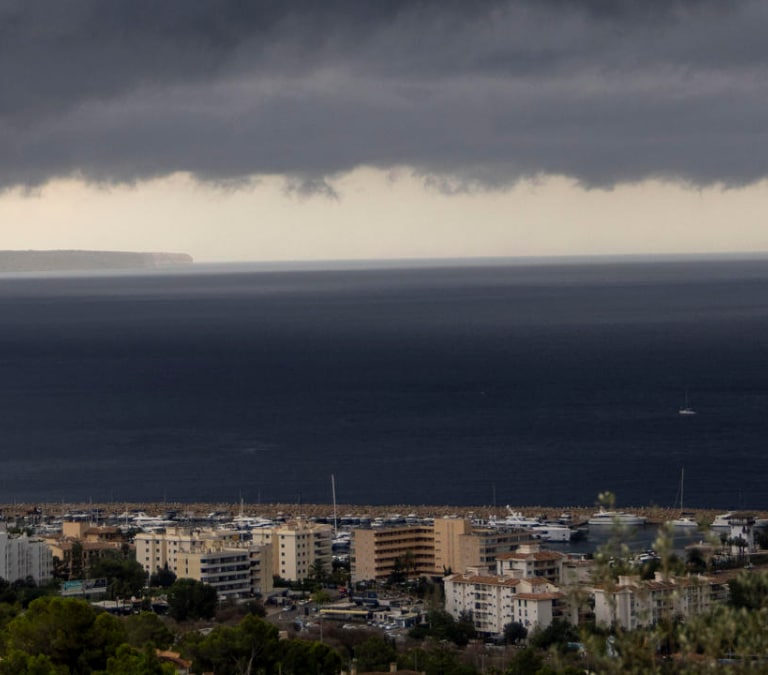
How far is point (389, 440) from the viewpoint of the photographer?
52219 mm

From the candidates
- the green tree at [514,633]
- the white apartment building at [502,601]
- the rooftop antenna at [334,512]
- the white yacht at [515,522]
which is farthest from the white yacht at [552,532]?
the green tree at [514,633]

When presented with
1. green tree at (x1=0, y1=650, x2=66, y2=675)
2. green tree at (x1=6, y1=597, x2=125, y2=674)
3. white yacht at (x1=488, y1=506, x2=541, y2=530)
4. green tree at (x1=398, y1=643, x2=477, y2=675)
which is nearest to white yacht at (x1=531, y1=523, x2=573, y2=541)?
white yacht at (x1=488, y1=506, x2=541, y2=530)

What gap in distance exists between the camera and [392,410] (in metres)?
60.7

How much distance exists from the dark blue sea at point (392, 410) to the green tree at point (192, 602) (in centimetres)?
1530

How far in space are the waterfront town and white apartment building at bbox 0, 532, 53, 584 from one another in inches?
1.3

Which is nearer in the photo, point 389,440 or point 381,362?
point 389,440

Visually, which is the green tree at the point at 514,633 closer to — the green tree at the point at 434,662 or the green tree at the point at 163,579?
the green tree at the point at 434,662

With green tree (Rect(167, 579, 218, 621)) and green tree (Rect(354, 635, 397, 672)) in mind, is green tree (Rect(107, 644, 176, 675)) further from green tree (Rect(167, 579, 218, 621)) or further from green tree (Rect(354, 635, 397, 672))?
green tree (Rect(167, 579, 218, 621))

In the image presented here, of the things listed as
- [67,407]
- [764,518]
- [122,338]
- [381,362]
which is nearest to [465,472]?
[764,518]

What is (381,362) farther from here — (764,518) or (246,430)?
(764,518)

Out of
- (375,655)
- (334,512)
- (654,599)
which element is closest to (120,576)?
(375,655)

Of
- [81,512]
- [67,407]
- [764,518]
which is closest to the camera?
[764,518]

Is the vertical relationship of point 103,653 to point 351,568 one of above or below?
above

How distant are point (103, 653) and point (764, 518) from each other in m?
22.7
